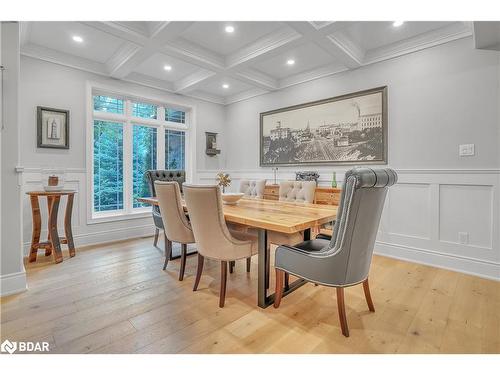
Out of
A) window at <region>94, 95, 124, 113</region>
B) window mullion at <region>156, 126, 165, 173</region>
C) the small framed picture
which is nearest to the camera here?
the small framed picture

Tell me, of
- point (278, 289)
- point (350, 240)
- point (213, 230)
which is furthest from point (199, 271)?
point (350, 240)

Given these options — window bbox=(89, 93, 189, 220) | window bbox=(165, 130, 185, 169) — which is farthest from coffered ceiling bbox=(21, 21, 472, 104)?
window bbox=(165, 130, 185, 169)

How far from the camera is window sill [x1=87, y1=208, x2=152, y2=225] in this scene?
3.83m

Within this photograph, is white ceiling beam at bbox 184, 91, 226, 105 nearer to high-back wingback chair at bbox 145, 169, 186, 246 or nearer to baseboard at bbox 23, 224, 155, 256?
high-back wingback chair at bbox 145, 169, 186, 246

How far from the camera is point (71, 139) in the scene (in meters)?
3.60

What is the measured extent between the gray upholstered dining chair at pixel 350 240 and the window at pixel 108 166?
11.3ft

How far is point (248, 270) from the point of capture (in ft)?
9.05

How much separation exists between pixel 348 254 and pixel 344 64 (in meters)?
2.84

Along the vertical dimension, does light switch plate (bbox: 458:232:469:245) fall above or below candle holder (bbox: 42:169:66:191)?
below

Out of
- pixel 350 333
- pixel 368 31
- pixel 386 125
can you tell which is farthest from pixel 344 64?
pixel 350 333

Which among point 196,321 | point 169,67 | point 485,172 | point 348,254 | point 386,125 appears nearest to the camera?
point 348,254

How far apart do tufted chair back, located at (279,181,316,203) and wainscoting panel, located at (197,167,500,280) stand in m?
1.08

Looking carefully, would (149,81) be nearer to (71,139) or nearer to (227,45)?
(71,139)

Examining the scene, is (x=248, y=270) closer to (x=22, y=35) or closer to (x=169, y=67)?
(x=169, y=67)
